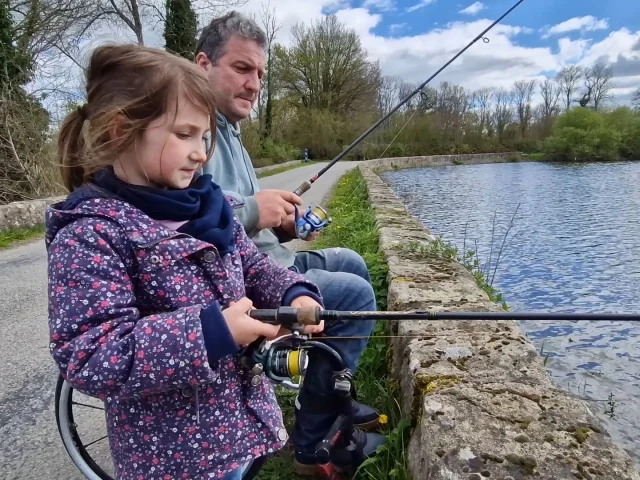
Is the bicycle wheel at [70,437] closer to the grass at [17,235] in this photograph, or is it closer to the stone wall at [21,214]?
the grass at [17,235]

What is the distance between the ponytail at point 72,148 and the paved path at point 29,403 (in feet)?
4.81

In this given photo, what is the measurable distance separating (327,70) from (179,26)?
27.9 m

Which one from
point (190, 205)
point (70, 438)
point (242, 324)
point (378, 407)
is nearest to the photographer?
point (242, 324)

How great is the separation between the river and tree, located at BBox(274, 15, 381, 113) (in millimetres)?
30440

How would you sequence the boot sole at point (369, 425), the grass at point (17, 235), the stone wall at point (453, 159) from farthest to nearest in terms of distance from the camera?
the stone wall at point (453, 159)
the grass at point (17, 235)
the boot sole at point (369, 425)

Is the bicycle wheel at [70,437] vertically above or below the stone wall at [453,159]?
above

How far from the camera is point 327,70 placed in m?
44.7

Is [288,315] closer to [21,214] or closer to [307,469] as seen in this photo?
[307,469]

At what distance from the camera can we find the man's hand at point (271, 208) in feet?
7.82

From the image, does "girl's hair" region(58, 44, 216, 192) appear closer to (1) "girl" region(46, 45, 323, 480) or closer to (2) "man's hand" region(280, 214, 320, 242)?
(1) "girl" region(46, 45, 323, 480)

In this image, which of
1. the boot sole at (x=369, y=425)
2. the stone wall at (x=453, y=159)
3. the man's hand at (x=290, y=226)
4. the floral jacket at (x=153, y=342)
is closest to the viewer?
the floral jacket at (x=153, y=342)

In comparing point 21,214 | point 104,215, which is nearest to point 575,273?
point 104,215

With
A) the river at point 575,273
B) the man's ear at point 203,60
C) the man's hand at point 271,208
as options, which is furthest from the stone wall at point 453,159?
the man's hand at point 271,208

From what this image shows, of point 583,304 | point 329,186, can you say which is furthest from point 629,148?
point 583,304
